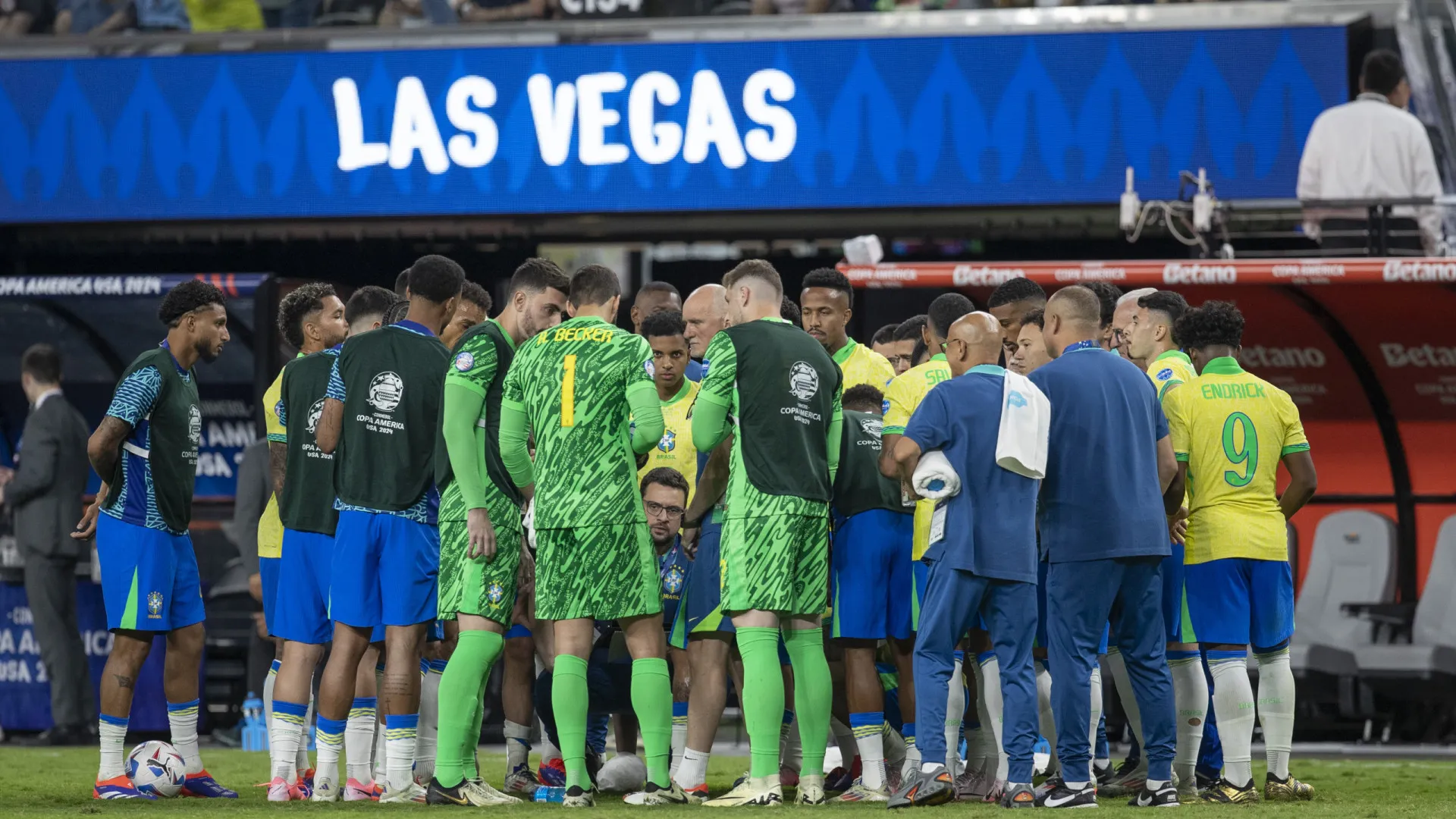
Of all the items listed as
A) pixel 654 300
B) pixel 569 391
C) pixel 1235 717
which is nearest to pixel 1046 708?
pixel 1235 717

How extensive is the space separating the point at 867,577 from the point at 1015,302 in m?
1.42

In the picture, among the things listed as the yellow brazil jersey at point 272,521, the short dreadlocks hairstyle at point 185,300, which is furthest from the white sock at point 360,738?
the short dreadlocks hairstyle at point 185,300

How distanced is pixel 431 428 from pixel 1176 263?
475cm

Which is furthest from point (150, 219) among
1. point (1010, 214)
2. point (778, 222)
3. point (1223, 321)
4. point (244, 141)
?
point (1223, 321)

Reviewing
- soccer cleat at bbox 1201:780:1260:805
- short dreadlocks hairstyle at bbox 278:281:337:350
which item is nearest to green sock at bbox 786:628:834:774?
soccer cleat at bbox 1201:780:1260:805

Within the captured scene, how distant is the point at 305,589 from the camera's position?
7.91 m

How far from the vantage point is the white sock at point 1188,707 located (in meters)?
7.76

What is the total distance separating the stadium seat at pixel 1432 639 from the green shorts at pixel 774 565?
5324 mm

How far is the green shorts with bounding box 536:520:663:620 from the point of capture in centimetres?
715

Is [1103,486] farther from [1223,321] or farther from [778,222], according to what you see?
[778,222]

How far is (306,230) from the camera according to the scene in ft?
43.4

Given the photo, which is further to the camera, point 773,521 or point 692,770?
point 692,770

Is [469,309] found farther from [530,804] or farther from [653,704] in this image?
[530,804]

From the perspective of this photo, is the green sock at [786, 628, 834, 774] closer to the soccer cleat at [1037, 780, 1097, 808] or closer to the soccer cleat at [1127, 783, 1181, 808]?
the soccer cleat at [1037, 780, 1097, 808]
